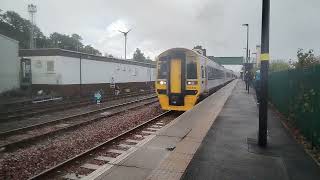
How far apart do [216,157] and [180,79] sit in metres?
9.33

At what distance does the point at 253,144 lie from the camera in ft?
27.0

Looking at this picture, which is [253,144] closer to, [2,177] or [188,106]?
[2,177]

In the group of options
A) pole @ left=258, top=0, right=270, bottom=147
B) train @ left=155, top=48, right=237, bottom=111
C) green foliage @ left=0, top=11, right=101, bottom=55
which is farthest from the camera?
green foliage @ left=0, top=11, right=101, bottom=55

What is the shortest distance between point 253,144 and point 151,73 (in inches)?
1566

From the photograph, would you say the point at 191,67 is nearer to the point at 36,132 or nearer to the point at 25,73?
the point at 36,132

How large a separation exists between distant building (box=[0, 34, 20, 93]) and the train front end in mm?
13712

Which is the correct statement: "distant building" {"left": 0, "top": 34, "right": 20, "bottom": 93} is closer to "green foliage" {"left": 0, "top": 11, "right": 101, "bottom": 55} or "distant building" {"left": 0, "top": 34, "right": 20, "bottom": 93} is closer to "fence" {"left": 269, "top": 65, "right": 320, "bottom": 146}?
"fence" {"left": 269, "top": 65, "right": 320, "bottom": 146}

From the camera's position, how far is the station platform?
5.90 meters

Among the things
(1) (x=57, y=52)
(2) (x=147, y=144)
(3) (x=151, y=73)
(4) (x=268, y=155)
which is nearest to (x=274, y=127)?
(4) (x=268, y=155)

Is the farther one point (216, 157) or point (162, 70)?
point (162, 70)

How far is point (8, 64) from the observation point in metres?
24.5

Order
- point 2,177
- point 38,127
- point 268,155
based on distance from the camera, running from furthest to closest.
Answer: point 38,127 < point 268,155 < point 2,177

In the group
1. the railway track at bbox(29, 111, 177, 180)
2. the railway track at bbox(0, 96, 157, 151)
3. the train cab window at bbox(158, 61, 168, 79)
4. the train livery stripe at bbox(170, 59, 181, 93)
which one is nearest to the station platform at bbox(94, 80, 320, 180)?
the railway track at bbox(29, 111, 177, 180)

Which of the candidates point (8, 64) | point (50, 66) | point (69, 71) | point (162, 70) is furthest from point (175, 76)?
point (8, 64)
